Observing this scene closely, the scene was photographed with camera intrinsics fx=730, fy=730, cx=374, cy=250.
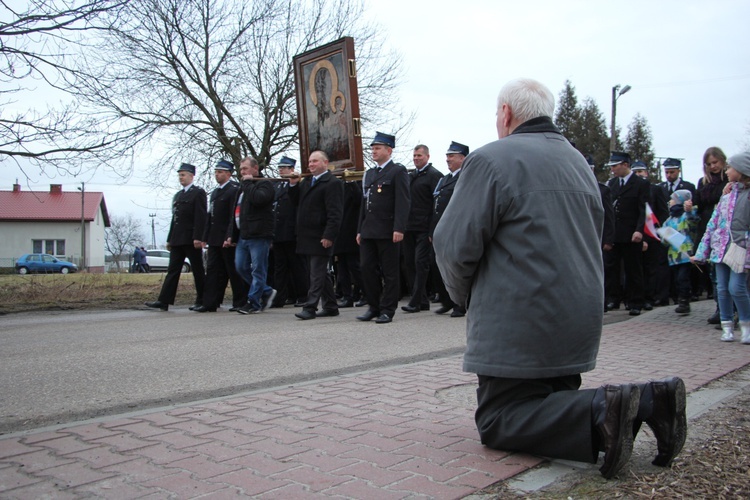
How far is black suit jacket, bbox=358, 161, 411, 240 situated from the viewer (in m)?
9.07

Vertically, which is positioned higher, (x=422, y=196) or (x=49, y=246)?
(x=49, y=246)

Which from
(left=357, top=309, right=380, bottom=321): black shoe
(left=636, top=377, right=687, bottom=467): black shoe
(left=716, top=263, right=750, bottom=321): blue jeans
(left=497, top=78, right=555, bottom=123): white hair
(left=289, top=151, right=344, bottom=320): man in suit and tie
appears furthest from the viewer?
(left=289, top=151, right=344, bottom=320): man in suit and tie

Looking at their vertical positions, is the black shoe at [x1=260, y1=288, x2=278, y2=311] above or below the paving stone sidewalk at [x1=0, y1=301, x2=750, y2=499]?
above

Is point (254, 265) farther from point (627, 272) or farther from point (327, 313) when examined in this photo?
point (627, 272)

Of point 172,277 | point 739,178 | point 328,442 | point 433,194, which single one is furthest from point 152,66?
point 328,442

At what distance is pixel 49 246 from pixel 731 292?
237 ft

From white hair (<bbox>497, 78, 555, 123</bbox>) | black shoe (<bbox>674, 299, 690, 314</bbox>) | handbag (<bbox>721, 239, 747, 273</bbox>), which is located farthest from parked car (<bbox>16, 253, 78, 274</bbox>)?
white hair (<bbox>497, 78, 555, 123</bbox>)

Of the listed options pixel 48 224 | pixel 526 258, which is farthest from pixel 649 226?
pixel 48 224

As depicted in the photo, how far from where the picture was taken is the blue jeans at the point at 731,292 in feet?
24.0

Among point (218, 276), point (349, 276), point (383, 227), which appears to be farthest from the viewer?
point (349, 276)

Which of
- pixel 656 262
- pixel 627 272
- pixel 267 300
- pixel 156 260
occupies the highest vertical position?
pixel 156 260

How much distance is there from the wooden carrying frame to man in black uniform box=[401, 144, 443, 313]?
2.49 metres

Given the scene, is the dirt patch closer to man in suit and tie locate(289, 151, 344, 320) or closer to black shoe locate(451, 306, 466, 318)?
man in suit and tie locate(289, 151, 344, 320)

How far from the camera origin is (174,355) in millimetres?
6375
